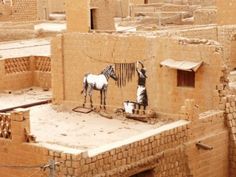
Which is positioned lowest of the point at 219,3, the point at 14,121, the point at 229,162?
the point at 229,162

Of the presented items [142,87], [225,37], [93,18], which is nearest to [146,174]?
[142,87]

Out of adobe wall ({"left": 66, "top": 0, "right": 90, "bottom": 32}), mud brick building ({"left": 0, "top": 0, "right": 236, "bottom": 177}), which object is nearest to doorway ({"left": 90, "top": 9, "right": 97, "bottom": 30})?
mud brick building ({"left": 0, "top": 0, "right": 236, "bottom": 177})

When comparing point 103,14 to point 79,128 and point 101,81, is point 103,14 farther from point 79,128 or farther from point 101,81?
point 79,128

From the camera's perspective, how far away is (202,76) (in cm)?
1645

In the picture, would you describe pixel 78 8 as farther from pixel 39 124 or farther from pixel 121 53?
pixel 39 124

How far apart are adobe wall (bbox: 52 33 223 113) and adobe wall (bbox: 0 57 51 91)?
290cm

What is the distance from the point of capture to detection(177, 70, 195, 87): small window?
1683 cm

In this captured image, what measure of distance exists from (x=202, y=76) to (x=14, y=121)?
5.31m

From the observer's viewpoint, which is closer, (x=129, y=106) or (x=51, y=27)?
(x=129, y=106)

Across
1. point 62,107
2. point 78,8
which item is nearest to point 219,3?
point 78,8

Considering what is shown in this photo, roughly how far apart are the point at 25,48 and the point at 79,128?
10.5 metres

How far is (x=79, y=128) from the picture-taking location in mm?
16891

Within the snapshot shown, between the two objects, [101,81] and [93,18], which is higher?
[93,18]

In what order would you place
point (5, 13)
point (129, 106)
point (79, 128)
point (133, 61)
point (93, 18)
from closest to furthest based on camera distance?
point (79, 128) < point (133, 61) < point (129, 106) < point (93, 18) < point (5, 13)
